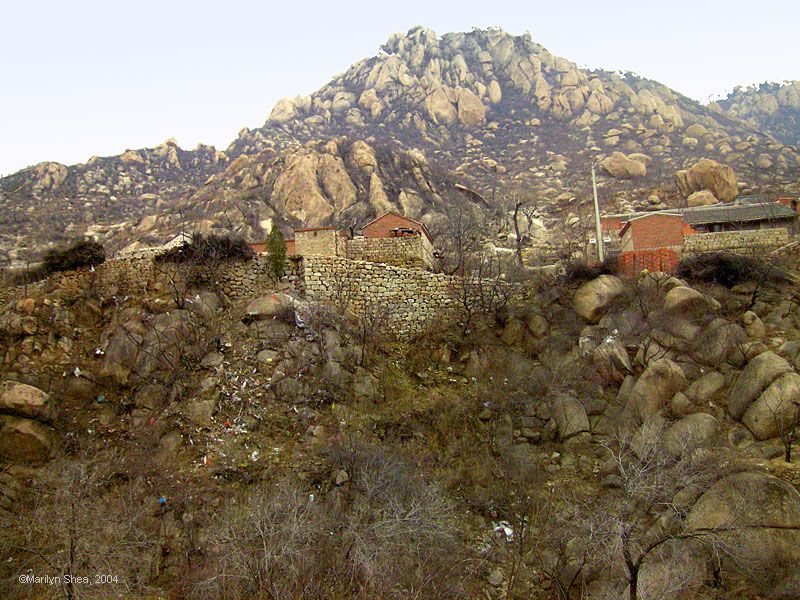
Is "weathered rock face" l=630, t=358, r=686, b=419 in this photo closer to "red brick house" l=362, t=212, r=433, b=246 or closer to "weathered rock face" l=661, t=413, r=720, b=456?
"weathered rock face" l=661, t=413, r=720, b=456

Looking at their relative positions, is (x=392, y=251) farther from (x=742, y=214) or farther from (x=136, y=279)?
(x=742, y=214)

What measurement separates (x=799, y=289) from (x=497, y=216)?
86.8 feet

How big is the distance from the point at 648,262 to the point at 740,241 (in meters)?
4.12

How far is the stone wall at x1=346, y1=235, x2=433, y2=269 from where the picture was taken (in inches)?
832

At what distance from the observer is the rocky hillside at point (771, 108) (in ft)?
266

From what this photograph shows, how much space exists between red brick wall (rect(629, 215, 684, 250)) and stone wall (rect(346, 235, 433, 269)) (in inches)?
333

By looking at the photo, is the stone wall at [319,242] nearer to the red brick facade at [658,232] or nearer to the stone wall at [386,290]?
the stone wall at [386,290]

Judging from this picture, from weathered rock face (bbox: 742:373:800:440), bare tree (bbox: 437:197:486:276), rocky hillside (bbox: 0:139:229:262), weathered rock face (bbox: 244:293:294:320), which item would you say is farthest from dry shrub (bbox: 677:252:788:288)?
rocky hillside (bbox: 0:139:229:262)

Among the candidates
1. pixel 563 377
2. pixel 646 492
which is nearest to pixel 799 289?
pixel 563 377

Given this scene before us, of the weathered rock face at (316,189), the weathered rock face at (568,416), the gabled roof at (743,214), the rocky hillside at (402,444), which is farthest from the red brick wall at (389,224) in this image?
the weathered rock face at (316,189)

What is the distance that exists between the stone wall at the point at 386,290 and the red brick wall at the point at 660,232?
24.4 ft

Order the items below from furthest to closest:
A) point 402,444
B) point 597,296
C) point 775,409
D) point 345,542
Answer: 1. point 597,296
2. point 402,444
3. point 775,409
4. point 345,542

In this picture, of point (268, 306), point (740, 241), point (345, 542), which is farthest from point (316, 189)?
point (345, 542)

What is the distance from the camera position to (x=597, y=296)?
54.0 ft
